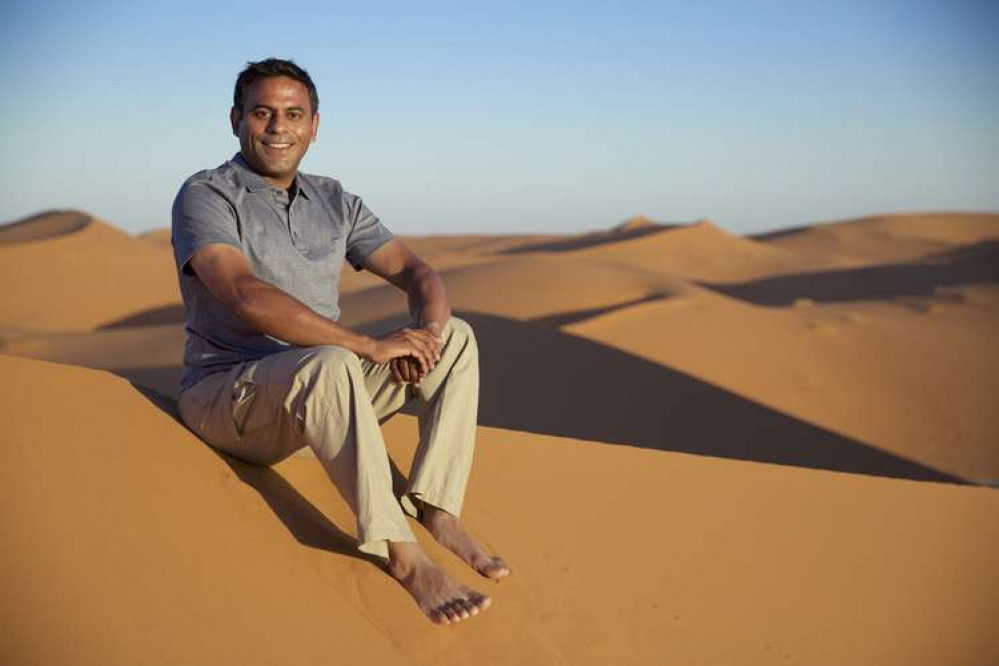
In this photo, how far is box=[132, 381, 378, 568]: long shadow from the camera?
332 cm

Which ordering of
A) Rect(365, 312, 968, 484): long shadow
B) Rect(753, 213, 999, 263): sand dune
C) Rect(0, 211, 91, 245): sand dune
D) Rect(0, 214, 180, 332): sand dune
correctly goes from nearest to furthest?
Rect(365, 312, 968, 484): long shadow
Rect(0, 214, 180, 332): sand dune
Rect(0, 211, 91, 245): sand dune
Rect(753, 213, 999, 263): sand dune

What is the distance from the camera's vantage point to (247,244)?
3.53 meters

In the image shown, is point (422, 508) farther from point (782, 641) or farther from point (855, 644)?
point (855, 644)

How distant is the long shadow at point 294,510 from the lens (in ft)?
10.9

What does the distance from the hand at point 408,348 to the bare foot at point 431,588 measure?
59 centimetres

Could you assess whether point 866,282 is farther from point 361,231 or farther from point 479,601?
point 479,601

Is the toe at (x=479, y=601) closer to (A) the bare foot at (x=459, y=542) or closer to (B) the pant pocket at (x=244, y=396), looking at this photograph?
(A) the bare foot at (x=459, y=542)

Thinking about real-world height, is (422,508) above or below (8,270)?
above

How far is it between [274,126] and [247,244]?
0.43 metres

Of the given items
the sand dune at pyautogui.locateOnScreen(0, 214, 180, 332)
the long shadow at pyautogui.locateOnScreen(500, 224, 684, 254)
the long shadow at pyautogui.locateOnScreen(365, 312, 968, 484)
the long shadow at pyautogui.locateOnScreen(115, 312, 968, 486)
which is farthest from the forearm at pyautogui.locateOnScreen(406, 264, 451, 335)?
the long shadow at pyautogui.locateOnScreen(500, 224, 684, 254)

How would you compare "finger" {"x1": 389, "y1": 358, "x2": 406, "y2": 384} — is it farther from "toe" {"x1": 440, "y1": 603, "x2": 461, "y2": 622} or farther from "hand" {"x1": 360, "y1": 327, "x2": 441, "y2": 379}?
"toe" {"x1": 440, "y1": 603, "x2": 461, "y2": 622}

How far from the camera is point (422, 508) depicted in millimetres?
3652

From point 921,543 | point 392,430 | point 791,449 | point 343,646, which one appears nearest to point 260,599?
point 343,646

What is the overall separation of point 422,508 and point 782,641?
1.33m
